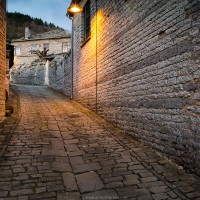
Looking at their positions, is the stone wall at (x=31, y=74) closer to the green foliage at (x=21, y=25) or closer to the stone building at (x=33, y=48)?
the stone building at (x=33, y=48)

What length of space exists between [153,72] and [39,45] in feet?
113

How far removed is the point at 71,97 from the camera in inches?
500

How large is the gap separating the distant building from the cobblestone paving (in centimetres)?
2950

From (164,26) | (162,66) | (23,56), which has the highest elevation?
(23,56)

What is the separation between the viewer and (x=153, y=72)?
523 cm

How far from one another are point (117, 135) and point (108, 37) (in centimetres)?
341

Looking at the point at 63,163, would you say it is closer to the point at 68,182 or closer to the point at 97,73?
the point at 68,182

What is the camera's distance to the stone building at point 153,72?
4.12 metres

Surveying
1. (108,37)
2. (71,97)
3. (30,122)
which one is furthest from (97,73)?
(71,97)

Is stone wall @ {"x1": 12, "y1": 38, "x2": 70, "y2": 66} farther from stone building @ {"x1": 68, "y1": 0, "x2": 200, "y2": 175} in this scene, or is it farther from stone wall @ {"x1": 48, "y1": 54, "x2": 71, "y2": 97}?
stone building @ {"x1": 68, "y1": 0, "x2": 200, "y2": 175}

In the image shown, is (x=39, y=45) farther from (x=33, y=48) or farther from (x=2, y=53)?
(x=2, y=53)

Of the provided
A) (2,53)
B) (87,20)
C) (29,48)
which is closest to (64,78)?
(87,20)

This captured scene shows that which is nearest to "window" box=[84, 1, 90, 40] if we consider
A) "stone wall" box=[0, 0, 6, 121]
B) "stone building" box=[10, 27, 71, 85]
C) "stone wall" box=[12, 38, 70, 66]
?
"stone wall" box=[0, 0, 6, 121]

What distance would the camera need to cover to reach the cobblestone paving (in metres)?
3.48
